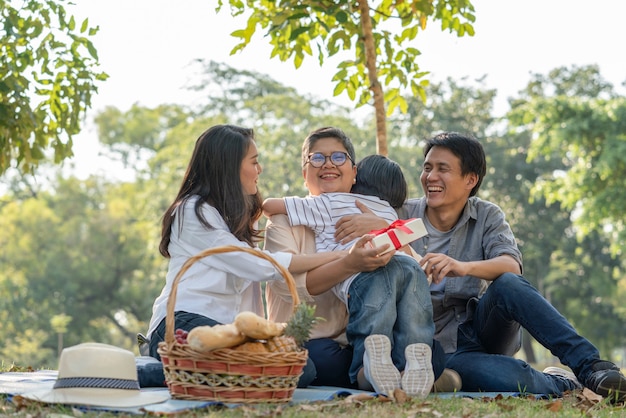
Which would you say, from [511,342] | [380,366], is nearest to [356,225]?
[380,366]

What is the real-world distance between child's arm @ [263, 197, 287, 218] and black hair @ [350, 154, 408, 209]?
0.49 metres

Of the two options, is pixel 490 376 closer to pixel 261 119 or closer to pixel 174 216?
pixel 174 216

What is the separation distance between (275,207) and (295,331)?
1146 mm

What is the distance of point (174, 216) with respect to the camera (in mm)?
4570

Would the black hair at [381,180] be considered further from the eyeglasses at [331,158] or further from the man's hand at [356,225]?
the man's hand at [356,225]

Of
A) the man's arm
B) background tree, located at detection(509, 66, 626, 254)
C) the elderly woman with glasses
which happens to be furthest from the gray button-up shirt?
background tree, located at detection(509, 66, 626, 254)

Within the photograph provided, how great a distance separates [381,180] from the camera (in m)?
5.04

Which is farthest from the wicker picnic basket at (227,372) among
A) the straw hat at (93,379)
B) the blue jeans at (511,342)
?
the blue jeans at (511,342)

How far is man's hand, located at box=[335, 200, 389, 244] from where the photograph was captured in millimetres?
4676

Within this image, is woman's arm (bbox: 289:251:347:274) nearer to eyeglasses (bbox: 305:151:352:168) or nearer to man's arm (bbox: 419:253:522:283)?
man's arm (bbox: 419:253:522:283)

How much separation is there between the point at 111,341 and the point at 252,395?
109 feet

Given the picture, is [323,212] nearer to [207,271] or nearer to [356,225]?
[356,225]

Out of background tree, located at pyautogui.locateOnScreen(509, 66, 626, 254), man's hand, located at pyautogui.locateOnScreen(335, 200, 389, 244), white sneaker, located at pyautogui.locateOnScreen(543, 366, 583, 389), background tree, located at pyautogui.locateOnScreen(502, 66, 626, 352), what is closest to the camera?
man's hand, located at pyautogui.locateOnScreen(335, 200, 389, 244)

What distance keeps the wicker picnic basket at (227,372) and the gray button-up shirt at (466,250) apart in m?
1.36
